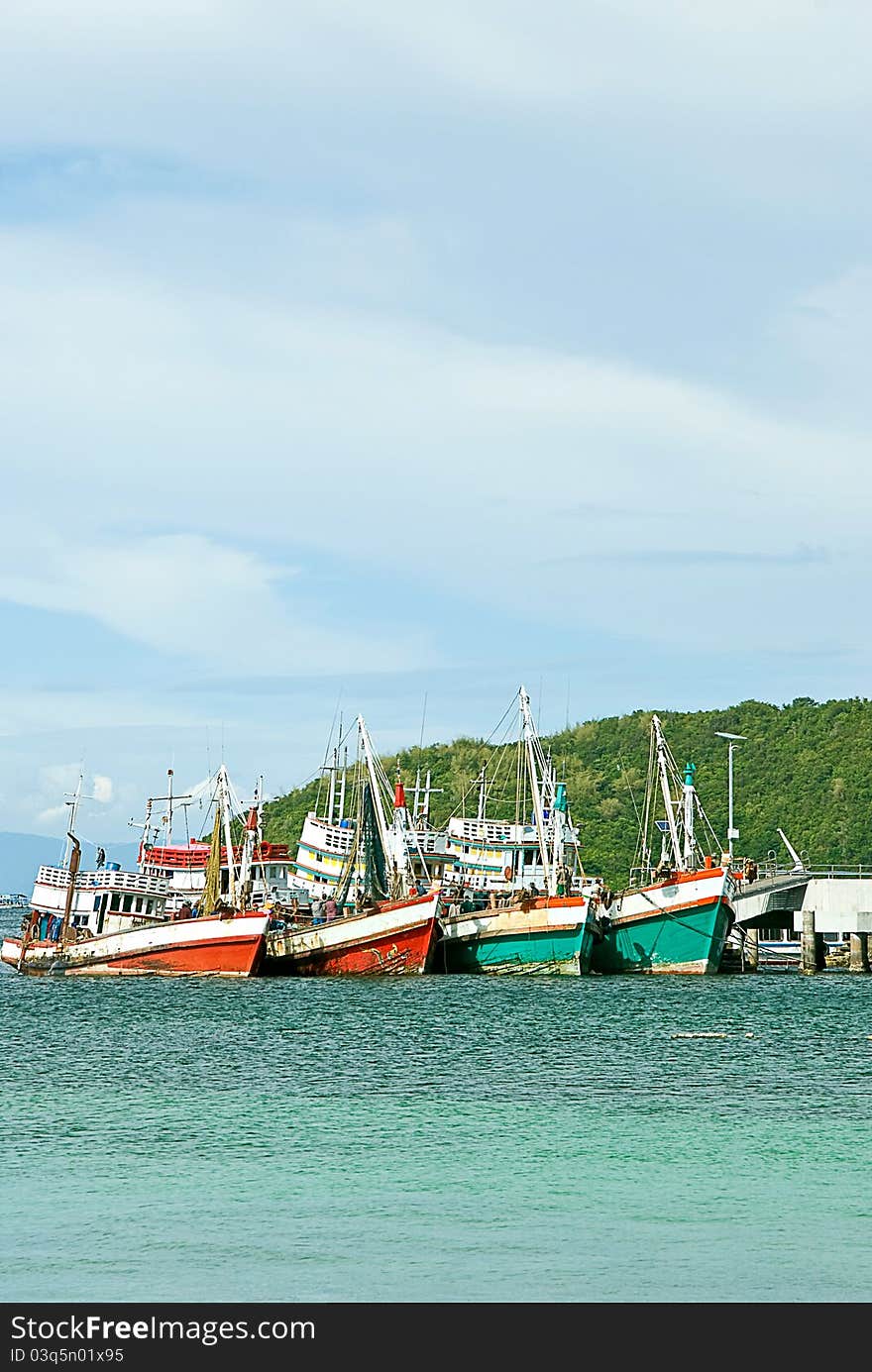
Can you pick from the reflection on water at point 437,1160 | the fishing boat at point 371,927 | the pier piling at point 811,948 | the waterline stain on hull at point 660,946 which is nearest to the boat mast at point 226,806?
the fishing boat at point 371,927

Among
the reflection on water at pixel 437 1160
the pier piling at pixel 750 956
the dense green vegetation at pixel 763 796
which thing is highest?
the dense green vegetation at pixel 763 796

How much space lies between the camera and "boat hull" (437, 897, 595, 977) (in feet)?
255

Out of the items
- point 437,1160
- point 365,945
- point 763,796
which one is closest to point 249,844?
point 365,945

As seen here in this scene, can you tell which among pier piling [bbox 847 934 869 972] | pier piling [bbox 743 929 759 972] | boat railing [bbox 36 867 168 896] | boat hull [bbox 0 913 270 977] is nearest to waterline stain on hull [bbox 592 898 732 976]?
pier piling [bbox 743 929 759 972]

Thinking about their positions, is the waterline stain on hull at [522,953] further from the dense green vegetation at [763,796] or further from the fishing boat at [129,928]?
the dense green vegetation at [763,796]

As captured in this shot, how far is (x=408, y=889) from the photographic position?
8325 cm

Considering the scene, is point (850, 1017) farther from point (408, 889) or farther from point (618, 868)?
point (618, 868)

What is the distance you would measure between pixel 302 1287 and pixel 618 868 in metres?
146

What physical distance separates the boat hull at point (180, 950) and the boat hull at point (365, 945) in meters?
2.40

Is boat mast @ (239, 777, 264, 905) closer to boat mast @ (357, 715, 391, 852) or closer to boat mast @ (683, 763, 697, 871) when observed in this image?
boat mast @ (357, 715, 391, 852)

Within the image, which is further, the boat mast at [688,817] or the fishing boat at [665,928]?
the boat mast at [688,817]

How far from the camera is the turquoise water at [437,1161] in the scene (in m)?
20.9

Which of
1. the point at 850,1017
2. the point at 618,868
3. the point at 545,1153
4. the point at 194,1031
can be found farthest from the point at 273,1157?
the point at 618,868

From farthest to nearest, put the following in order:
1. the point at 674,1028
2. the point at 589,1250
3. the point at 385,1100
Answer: the point at 674,1028, the point at 385,1100, the point at 589,1250
